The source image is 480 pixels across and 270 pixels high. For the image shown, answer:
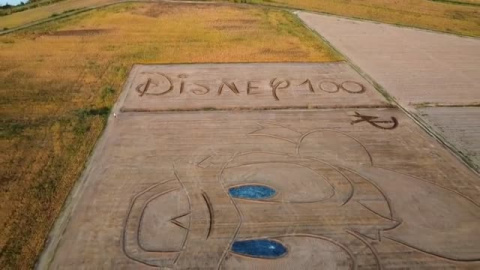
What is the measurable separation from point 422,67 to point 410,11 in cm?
1914

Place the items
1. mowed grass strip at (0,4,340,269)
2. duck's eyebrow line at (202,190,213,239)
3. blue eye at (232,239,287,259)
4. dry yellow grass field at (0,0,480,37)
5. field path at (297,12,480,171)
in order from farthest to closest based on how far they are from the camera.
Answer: dry yellow grass field at (0,0,480,37) < field path at (297,12,480,171) < mowed grass strip at (0,4,340,269) < duck's eyebrow line at (202,190,213,239) < blue eye at (232,239,287,259)

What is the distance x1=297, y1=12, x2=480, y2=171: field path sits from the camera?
2686cm

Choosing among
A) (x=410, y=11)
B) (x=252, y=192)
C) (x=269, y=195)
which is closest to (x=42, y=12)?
(x=252, y=192)

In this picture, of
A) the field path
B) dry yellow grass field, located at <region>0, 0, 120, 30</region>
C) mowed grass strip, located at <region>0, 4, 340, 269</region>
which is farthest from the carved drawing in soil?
dry yellow grass field, located at <region>0, 0, 120, 30</region>

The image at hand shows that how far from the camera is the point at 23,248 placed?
17.0m

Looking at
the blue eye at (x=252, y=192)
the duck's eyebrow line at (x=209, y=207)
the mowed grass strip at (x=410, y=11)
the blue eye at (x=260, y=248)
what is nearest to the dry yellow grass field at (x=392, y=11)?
the mowed grass strip at (x=410, y=11)

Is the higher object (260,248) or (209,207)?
(209,207)

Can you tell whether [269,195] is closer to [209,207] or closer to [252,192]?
[252,192]

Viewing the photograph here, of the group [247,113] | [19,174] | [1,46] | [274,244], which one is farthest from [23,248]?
[1,46]

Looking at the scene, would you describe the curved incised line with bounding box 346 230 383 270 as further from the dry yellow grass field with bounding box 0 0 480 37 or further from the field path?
the dry yellow grass field with bounding box 0 0 480 37

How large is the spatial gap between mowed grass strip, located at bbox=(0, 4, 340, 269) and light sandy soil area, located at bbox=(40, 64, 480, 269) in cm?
143

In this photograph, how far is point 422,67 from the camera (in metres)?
35.4

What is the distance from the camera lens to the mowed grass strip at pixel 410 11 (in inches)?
1834

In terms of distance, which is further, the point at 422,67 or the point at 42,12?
the point at 42,12
